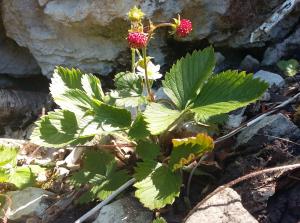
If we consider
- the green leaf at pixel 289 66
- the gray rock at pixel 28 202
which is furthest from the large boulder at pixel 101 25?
the gray rock at pixel 28 202

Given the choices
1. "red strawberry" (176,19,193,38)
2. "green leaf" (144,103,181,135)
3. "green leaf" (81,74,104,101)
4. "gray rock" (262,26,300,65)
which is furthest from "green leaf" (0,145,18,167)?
"gray rock" (262,26,300,65)

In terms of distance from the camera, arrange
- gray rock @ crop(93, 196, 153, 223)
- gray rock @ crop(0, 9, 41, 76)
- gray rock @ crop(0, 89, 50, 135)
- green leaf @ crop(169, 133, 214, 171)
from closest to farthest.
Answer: green leaf @ crop(169, 133, 214, 171)
gray rock @ crop(93, 196, 153, 223)
gray rock @ crop(0, 89, 50, 135)
gray rock @ crop(0, 9, 41, 76)

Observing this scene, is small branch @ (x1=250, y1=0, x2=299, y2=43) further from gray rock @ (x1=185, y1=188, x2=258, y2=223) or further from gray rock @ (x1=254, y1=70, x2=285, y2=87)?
gray rock @ (x1=185, y1=188, x2=258, y2=223)

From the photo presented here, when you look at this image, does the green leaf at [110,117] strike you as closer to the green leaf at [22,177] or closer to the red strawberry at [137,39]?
the red strawberry at [137,39]

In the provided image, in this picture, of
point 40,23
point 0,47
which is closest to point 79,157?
point 40,23

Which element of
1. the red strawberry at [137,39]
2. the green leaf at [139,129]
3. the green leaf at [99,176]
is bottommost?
the green leaf at [99,176]

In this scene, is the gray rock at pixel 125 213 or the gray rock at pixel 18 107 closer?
the gray rock at pixel 125 213
